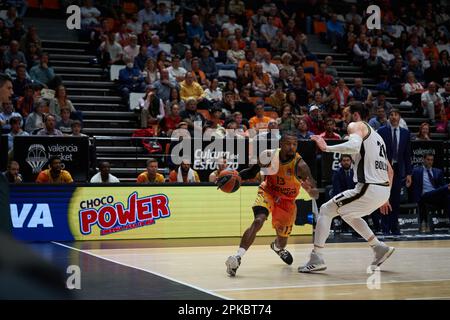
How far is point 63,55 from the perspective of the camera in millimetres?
18172

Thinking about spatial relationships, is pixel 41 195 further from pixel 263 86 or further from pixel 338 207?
pixel 263 86

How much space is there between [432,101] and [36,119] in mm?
11741

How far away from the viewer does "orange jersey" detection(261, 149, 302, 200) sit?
29.3ft

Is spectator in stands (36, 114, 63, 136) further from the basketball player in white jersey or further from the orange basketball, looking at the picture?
the basketball player in white jersey

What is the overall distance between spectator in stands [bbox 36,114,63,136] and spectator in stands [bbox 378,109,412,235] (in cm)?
640

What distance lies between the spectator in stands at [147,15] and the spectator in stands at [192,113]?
5.13 metres

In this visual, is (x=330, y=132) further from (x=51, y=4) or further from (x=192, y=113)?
(x=51, y=4)

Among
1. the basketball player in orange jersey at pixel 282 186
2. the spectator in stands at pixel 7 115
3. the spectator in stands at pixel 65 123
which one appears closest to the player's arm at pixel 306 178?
the basketball player in orange jersey at pixel 282 186

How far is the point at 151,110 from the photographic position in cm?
1545

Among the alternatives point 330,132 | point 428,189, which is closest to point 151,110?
point 330,132

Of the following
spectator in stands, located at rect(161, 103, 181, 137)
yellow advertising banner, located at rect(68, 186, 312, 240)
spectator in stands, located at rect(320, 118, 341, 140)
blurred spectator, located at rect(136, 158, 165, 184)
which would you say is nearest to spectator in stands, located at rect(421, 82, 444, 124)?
spectator in stands, located at rect(320, 118, 341, 140)

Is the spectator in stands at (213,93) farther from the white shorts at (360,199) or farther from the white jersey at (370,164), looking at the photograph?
the white shorts at (360,199)
